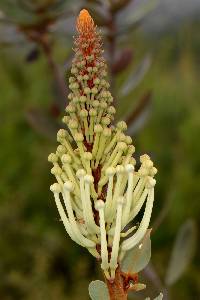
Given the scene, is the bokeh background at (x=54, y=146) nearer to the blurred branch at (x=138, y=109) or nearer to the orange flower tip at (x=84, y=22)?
the blurred branch at (x=138, y=109)

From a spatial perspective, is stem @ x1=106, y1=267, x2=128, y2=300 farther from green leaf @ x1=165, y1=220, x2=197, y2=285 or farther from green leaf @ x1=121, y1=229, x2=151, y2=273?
green leaf @ x1=165, y1=220, x2=197, y2=285

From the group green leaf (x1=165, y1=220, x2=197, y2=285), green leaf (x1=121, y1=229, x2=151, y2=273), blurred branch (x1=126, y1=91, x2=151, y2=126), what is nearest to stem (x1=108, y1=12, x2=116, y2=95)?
blurred branch (x1=126, y1=91, x2=151, y2=126)

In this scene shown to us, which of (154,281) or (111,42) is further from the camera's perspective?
(111,42)

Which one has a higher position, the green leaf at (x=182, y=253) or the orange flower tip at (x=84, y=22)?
the orange flower tip at (x=84, y=22)

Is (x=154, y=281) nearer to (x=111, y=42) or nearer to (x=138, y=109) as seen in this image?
(x=138, y=109)

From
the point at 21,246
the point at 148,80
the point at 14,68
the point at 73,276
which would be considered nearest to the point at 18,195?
the point at 21,246

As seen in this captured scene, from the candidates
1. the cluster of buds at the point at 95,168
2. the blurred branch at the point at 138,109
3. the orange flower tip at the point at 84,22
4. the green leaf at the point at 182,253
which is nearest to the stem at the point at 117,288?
the cluster of buds at the point at 95,168

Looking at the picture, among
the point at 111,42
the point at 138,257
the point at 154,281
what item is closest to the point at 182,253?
the point at 154,281
